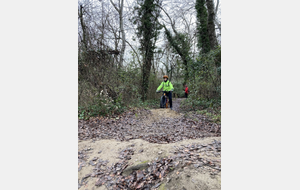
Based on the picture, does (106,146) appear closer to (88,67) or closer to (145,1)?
(88,67)

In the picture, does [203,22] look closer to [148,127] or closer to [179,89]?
[179,89]

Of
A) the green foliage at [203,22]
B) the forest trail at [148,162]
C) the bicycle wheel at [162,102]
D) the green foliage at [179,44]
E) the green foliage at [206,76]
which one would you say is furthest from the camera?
the green foliage at [179,44]

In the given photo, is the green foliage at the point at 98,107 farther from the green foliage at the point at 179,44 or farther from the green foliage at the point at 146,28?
the green foliage at the point at 179,44

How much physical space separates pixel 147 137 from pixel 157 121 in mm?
2083

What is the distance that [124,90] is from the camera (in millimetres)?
8109

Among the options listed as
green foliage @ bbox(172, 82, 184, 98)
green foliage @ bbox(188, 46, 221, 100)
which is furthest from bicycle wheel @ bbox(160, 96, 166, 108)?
green foliage @ bbox(172, 82, 184, 98)

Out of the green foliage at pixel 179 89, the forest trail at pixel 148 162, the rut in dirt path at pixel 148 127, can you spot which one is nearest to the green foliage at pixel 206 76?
the rut in dirt path at pixel 148 127

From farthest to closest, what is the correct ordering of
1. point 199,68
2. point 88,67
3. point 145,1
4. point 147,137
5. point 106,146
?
point 145,1 < point 199,68 < point 88,67 < point 147,137 < point 106,146

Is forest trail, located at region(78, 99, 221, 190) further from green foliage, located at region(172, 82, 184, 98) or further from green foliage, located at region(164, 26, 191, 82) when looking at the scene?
green foliage, located at region(172, 82, 184, 98)

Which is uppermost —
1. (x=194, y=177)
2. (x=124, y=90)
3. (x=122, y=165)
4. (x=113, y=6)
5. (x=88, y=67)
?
(x=113, y=6)

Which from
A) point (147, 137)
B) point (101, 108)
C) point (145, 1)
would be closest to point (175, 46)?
point (145, 1)

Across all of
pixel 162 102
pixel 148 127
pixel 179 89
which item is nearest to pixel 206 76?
pixel 162 102

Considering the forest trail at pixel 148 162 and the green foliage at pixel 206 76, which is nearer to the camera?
the forest trail at pixel 148 162

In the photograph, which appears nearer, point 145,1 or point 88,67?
point 88,67
